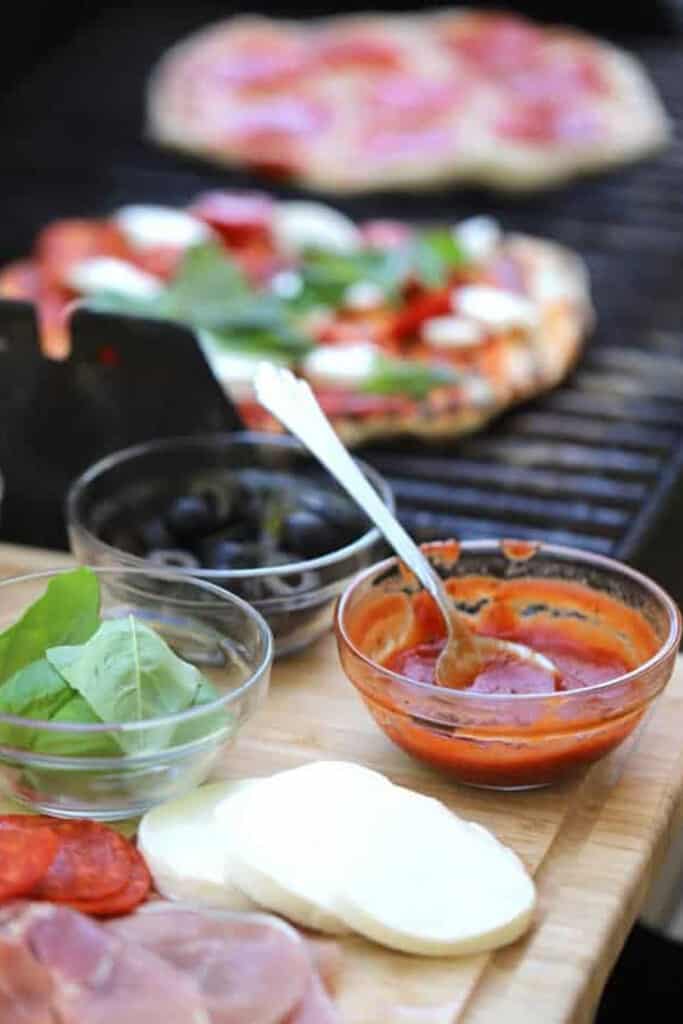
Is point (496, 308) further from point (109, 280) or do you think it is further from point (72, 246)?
point (72, 246)

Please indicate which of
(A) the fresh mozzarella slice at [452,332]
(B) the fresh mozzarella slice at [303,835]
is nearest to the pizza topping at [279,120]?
(A) the fresh mozzarella slice at [452,332]

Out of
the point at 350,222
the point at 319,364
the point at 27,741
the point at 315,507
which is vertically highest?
the point at 27,741

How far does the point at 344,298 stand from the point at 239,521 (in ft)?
3.94

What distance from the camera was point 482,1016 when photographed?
1685 millimetres

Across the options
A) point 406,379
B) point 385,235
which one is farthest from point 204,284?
point 385,235

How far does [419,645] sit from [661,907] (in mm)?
657

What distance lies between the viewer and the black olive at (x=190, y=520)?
242cm

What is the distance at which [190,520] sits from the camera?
7.93 feet

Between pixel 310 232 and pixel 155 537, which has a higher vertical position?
pixel 155 537

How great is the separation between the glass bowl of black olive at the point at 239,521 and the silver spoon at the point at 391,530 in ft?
0.45

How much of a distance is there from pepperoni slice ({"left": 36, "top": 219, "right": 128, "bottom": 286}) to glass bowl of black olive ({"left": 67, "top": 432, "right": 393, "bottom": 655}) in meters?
1.04

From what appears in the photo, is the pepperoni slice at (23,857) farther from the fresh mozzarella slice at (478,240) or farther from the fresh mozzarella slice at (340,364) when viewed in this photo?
the fresh mozzarella slice at (478,240)

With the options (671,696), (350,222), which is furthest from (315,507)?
(350,222)

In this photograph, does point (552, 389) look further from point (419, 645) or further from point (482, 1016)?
point (482, 1016)
